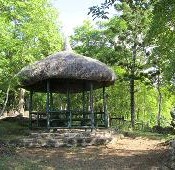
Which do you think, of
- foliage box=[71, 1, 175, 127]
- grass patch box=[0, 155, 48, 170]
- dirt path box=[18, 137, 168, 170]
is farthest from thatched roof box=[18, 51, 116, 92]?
foliage box=[71, 1, 175, 127]

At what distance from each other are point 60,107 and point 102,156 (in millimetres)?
29364

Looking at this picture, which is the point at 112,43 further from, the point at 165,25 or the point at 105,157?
the point at 105,157

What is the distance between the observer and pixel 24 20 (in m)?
25.6

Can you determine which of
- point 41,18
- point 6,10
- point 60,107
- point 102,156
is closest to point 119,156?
point 102,156

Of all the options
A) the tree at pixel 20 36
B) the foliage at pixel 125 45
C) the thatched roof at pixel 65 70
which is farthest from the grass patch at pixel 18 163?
the foliage at pixel 125 45

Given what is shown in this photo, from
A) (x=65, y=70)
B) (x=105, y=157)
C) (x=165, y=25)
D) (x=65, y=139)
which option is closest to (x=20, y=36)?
(x=65, y=70)

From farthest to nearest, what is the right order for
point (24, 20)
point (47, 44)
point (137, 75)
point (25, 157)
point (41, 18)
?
point (137, 75) → point (47, 44) → point (41, 18) → point (24, 20) → point (25, 157)

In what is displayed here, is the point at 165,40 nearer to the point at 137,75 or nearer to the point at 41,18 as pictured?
the point at 41,18

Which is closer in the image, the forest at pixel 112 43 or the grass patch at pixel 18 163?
the grass patch at pixel 18 163

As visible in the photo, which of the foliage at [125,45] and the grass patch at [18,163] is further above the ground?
the foliage at [125,45]

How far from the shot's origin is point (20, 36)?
25547 millimetres

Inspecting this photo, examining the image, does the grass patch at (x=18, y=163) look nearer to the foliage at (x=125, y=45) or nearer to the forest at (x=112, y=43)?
the forest at (x=112, y=43)

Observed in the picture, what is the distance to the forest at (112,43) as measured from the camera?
19.8m

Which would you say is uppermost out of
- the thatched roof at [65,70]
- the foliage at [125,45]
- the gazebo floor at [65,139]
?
the foliage at [125,45]
